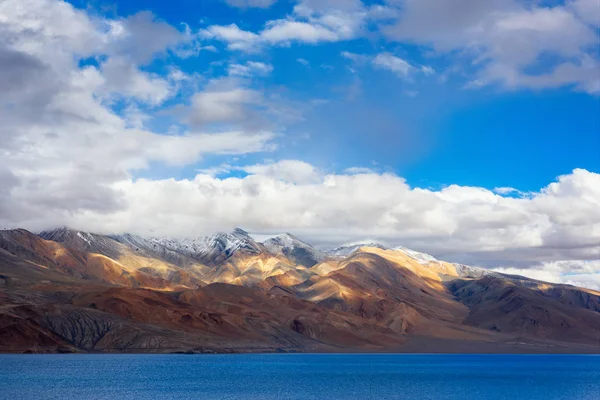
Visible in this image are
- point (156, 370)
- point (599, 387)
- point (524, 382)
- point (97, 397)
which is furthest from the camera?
point (156, 370)

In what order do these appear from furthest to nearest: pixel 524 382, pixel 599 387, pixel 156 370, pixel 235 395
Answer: pixel 156 370 → pixel 524 382 → pixel 599 387 → pixel 235 395

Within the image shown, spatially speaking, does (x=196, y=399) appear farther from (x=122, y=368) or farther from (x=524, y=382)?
(x=524, y=382)

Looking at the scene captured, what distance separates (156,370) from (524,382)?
261ft

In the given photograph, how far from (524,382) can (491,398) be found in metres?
42.9

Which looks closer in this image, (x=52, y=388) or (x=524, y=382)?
(x=52, y=388)

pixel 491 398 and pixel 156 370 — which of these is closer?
pixel 491 398

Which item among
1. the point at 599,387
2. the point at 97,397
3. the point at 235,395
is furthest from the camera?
the point at 599,387

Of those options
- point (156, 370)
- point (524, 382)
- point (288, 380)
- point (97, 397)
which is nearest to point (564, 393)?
point (524, 382)

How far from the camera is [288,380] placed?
145 metres

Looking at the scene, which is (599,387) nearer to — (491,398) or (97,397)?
(491,398)

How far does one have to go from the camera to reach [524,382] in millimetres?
153875

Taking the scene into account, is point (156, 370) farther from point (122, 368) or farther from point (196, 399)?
point (196, 399)

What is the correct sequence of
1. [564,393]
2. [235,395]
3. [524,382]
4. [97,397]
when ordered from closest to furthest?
[97,397]
[235,395]
[564,393]
[524,382]

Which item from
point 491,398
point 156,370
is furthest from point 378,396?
point 156,370
